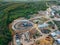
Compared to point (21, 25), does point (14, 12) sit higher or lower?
higher

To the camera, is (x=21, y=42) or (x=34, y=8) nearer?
(x=21, y=42)

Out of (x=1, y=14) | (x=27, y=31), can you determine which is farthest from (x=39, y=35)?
(x=1, y=14)

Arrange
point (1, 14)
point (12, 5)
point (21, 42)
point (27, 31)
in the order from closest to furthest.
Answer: point (21, 42)
point (27, 31)
point (1, 14)
point (12, 5)

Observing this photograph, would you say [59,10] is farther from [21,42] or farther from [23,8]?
[21,42]

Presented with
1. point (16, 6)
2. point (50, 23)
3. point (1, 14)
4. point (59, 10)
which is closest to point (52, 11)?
point (59, 10)

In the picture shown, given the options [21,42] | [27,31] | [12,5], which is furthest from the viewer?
[12,5]

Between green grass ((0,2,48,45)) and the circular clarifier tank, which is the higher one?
green grass ((0,2,48,45))

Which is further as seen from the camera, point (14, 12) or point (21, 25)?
point (14, 12)

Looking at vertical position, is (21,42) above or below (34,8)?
below

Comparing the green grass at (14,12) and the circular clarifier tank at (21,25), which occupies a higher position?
the green grass at (14,12)

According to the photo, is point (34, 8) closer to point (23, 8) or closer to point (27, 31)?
point (23, 8)
